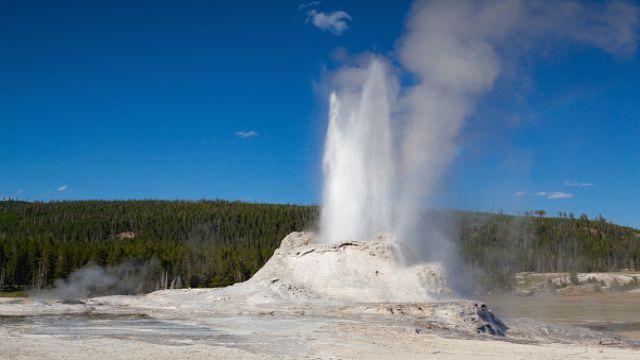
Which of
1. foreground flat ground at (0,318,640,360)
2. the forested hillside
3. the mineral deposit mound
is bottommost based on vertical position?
foreground flat ground at (0,318,640,360)

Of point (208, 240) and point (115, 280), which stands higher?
point (208, 240)

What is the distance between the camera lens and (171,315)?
80.1 ft

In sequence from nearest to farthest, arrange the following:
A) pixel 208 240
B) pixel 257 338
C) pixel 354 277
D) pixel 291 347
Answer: pixel 291 347 → pixel 257 338 → pixel 354 277 → pixel 208 240

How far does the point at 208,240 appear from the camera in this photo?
350 feet

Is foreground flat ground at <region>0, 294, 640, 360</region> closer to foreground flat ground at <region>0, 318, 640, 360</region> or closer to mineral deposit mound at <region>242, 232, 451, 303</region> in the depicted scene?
foreground flat ground at <region>0, 318, 640, 360</region>

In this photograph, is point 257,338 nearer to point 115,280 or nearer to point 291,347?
point 291,347

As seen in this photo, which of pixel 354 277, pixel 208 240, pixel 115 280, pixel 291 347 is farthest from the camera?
pixel 208 240

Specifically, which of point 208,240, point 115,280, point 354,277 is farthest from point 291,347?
point 208,240

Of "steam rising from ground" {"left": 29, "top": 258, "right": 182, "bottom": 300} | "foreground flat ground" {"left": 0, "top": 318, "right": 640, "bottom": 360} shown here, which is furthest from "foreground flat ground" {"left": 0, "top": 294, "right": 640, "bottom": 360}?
"steam rising from ground" {"left": 29, "top": 258, "right": 182, "bottom": 300}

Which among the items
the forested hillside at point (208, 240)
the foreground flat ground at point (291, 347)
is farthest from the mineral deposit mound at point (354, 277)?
the forested hillside at point (208, 240)

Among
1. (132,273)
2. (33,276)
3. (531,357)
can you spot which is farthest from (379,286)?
(33,276)

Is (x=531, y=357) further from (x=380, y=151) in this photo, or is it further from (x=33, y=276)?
(x=33, y=276)

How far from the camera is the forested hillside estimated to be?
185 feet

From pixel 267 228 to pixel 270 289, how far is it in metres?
81.9
